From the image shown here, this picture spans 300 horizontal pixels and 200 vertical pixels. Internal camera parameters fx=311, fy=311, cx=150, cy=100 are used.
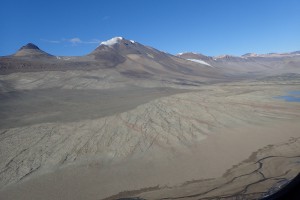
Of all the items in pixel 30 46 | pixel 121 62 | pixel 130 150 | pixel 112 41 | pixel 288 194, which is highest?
pixel 112 41

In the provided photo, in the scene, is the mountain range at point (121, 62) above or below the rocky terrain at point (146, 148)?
above

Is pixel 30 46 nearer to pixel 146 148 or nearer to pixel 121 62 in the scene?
pixel 121 62

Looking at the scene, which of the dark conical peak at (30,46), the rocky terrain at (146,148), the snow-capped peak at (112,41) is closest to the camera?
the rocky terrain at (146,148)

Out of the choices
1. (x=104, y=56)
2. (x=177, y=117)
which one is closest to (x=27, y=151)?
(x=177, y=117)

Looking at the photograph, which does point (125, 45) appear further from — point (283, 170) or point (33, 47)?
point (283, 170)

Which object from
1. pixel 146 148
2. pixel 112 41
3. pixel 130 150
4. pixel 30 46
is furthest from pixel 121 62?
pixel 130 150

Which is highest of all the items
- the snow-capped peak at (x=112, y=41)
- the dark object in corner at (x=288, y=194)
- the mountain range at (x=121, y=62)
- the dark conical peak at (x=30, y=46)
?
the snow-capped peak at (x=112, y=41)

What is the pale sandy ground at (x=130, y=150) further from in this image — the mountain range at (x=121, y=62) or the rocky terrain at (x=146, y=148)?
the mountain range at (x=121, y=62)

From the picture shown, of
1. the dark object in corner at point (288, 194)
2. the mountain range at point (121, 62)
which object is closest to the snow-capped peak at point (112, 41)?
the mountain range at point (121, 62)
